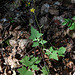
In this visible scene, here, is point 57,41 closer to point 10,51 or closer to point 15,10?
point 10,51

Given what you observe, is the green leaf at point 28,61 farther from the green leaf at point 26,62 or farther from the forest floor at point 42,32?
the forest floor at point 42,32

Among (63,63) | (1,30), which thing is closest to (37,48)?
(63,63)

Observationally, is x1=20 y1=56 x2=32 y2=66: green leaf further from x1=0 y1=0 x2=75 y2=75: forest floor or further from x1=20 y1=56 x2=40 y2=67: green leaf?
x1=0 y1=0 x2=75 y2=75: forest floor

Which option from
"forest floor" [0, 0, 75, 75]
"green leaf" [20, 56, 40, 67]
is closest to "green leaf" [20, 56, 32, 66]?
"green leaf" [20, 56, 40, 67]

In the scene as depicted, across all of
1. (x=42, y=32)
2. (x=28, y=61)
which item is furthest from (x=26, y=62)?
(x=42, y=32)

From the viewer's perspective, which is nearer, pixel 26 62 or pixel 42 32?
pixel 26 62

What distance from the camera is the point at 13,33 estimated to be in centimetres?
242

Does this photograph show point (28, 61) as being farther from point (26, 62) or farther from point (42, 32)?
point (42, 32)

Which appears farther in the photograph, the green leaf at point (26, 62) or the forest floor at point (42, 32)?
the forest floor at point (42, 32)

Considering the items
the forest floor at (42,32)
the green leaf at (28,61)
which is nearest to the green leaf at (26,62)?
the green leaf at (28,61)

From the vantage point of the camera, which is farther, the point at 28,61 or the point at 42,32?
the point at 42,32

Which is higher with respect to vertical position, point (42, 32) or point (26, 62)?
point (42, 32)

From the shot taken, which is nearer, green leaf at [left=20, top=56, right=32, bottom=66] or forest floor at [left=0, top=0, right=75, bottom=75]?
green leaf at [left=20, top=56, right=32, bottom=66]

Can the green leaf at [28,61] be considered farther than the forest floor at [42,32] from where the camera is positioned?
No
